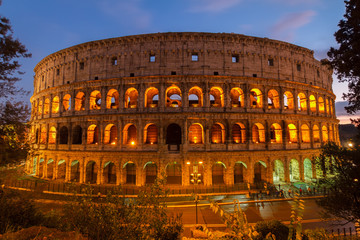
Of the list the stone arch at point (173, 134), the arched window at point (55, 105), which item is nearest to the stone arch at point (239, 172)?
the stone arch at point (173, 134)

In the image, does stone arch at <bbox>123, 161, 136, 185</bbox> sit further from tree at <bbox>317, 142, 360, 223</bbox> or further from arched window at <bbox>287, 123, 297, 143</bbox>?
arched window at <bbox>287, 123, 297, 143</bbox>

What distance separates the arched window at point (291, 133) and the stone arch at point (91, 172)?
29.8m

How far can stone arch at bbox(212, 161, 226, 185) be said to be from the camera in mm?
24573

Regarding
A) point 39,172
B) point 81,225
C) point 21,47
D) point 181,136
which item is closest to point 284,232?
point 81,225

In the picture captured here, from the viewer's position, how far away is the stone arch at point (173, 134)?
25.7m

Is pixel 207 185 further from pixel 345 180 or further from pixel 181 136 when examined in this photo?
pixel 345 180

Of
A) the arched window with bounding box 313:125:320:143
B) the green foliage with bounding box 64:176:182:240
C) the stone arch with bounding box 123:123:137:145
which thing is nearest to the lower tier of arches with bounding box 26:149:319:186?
the stone arch with bounding box 123:123:137:145

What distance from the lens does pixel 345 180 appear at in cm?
1101

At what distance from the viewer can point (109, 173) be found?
26.6 metres

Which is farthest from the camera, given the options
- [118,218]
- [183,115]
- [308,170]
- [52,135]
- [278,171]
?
[52,135]

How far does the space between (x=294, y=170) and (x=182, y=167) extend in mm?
17274

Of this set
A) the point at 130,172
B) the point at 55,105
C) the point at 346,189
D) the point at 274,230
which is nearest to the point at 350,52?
the point at 346,189

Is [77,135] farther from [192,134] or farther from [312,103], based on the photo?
[312,103]

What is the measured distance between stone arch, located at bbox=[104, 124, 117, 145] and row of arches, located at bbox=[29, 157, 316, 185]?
3194 millimetres
